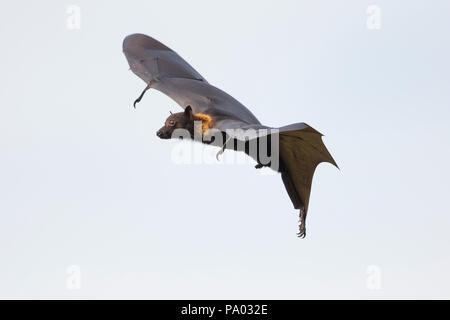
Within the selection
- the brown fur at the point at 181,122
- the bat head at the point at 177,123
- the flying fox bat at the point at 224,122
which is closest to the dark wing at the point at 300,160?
the flying fox bat at the point at 224,122

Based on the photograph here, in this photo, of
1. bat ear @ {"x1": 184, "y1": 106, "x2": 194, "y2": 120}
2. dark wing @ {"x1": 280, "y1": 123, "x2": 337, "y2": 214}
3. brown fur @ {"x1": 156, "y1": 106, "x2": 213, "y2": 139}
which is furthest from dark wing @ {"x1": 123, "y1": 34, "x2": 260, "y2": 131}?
dark wing @ {"x1": 280, "y1": 123, "x2": 337, "y2": 214}

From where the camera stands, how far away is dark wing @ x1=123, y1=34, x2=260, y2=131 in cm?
2261

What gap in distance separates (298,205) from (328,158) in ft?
4.14

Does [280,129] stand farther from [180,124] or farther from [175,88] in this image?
[175,88]

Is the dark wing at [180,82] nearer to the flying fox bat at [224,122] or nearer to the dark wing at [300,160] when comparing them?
the flying fox bat at [224,122]

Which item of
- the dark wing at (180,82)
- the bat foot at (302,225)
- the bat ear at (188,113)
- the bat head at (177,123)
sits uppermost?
the dark wing at (180,82)

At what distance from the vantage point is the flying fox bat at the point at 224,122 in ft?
71.2

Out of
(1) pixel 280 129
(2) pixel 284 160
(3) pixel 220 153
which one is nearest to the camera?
(1) pixel 280 129

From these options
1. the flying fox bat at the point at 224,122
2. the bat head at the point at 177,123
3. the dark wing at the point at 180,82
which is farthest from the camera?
the dark wing at the point at 180,82

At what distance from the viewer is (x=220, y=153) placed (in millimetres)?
21375

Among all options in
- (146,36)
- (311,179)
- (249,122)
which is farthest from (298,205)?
(146,36)

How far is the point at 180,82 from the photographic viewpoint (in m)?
24.5

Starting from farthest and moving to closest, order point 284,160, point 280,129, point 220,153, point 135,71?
point 135,71 < point 284,160 < point 220,153 < point 280,129

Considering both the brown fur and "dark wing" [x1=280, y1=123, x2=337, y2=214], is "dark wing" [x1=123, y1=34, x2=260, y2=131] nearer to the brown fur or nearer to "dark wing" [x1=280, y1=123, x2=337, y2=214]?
the brown fur
